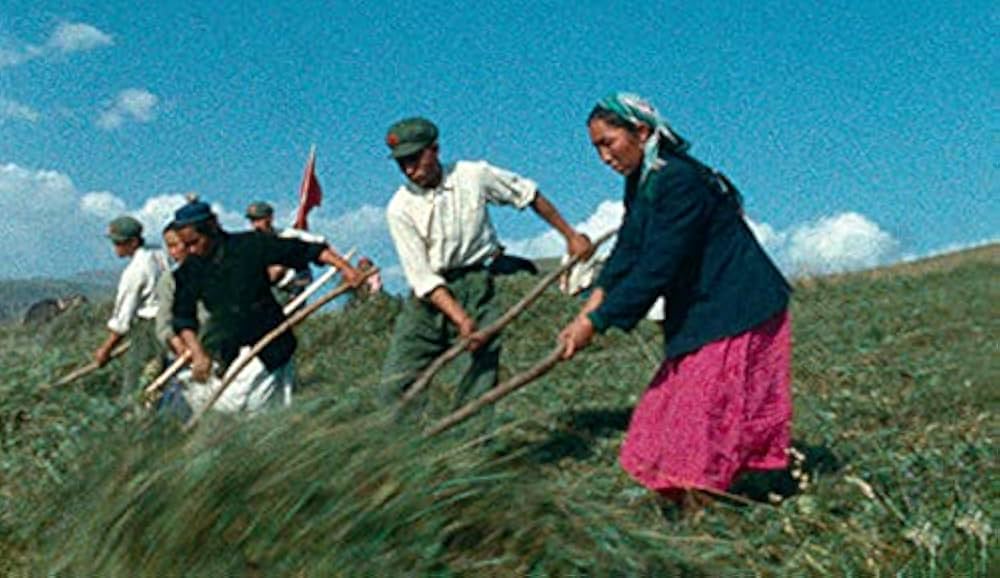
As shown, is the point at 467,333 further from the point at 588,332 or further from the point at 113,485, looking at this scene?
the point at 113,485

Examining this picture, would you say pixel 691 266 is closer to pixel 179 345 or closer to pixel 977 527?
pixel 977 527

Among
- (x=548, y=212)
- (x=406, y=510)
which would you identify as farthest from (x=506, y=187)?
(x=406, y=510)

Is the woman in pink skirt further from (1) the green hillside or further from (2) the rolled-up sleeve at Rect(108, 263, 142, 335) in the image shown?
(2) the rolled-up sleeve at Rect(108, 263, 142, 335)

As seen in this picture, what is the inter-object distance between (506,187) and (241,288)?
1381 mm

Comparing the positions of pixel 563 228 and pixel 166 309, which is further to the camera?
pixel 166 309

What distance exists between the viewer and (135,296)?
9250mm

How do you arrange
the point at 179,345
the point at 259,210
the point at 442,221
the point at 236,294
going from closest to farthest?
1. the point at 442,221
2. the point at 236,294
3. the point at 179,345
4. the point at 259,210

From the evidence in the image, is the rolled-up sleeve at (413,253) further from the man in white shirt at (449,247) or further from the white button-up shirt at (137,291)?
the white button-up shirt at (137,291)

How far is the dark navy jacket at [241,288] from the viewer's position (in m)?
6.80

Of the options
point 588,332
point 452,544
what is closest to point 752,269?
point 588,332

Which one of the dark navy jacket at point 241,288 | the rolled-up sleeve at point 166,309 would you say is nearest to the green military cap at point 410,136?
the dark navy jacket at point 241,288

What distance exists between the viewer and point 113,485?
393 cm

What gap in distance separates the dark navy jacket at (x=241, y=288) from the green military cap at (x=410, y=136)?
1.00m

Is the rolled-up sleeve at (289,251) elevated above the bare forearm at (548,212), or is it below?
below
